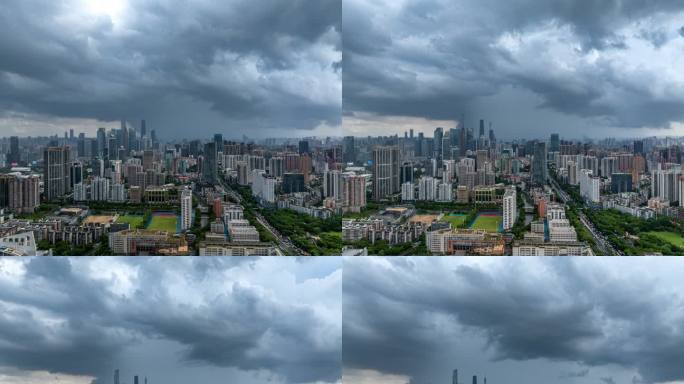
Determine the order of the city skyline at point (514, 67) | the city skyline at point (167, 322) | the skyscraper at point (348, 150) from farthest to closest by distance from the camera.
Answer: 1. the city skyline at point (167, 322)
2. the skyscraper at point (348, 150)
3. the city skyline at point (514, 67)

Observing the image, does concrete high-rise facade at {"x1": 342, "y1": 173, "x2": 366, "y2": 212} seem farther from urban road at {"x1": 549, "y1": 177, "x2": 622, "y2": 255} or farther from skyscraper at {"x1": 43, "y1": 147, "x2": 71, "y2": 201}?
skyscraper at {"x1": 43, "y1": 147, "x2": 71, "y2": 201}

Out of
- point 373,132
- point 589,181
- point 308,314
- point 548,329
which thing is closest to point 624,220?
point 589,181

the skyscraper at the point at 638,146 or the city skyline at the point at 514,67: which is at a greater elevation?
the city skyline at the point at 514,67

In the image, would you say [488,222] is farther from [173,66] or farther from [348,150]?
[173,66]

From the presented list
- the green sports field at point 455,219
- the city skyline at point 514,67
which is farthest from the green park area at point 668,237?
the green sports field at point 455,219

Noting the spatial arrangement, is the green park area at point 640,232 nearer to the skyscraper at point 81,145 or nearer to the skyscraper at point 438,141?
the skyscraper at point 438,141

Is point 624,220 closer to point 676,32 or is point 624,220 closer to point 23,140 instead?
point 676,32

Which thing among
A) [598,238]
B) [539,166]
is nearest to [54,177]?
[539,166]
